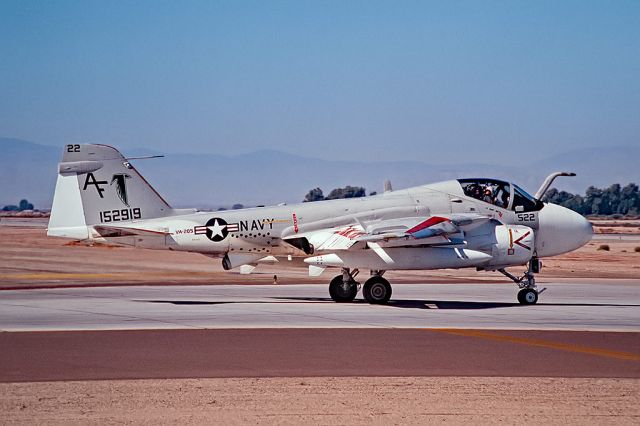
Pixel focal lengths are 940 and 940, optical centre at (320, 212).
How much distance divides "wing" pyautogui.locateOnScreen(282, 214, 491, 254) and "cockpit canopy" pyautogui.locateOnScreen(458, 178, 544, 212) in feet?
2.55

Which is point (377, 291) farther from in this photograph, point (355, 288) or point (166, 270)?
point (166, 270)

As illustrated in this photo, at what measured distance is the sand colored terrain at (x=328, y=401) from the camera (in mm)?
10266

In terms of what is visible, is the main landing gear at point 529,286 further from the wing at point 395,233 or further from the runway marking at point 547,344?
the runway marking at point 547,344

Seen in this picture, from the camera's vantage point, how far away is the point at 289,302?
81.9ft

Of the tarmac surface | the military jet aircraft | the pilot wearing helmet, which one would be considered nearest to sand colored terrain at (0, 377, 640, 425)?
the tarmac surface

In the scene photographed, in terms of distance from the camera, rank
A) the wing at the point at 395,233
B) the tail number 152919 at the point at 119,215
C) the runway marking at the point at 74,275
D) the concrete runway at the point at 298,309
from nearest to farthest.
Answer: the concrete runway at the point at 298,309
the wing at the point at 395,233
the tail number 152919 at the point at 119,215
the runway marking at the point at 74,275

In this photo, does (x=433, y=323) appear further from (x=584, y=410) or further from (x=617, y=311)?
(x=584, y=410)

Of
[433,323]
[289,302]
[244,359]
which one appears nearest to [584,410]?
[244,359]

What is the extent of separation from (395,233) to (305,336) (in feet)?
22.7

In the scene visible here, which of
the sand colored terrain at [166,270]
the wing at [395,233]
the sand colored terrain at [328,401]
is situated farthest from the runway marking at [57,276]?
the sand colored terrain at [328,401]

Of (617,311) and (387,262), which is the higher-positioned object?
(387,262)

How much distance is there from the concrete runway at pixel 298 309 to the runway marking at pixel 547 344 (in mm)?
1012

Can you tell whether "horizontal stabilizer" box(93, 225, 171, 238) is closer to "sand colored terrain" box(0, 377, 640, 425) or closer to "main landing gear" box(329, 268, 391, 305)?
"main landing gear" box(329, 268, 391, 305)

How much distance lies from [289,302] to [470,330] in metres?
7.51
